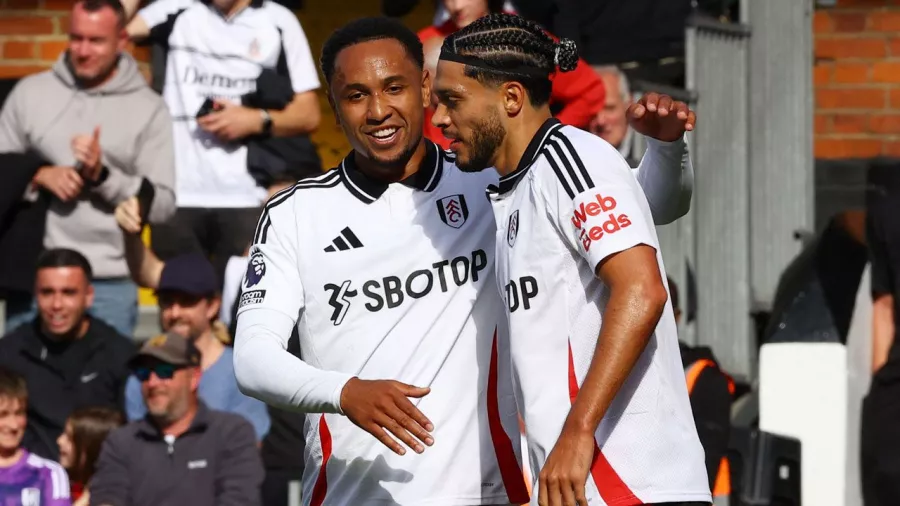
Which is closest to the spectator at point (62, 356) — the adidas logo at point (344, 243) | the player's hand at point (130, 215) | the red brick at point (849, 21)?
the player's hand at point (130, 215)

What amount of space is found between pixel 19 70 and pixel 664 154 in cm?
667

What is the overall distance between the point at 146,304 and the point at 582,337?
6152 millimetres

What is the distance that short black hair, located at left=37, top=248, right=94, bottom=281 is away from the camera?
8.16 metres

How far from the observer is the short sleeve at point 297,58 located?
9.02 meters

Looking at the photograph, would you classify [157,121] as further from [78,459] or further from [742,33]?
[742,33]

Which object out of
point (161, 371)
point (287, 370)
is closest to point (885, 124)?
point (161, 371)

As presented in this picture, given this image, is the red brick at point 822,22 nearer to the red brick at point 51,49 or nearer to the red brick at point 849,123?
the red brick at point 849,123

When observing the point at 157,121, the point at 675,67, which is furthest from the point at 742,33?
the point at 157,121

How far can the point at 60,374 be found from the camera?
8.07 metres

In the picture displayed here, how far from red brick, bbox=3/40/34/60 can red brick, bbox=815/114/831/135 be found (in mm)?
4766

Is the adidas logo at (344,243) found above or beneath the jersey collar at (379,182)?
beneath

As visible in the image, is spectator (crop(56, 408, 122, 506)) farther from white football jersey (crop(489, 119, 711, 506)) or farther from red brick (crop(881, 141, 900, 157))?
red brick (crop(881, 141, 900, 157))

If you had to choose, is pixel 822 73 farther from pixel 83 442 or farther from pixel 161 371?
pixel 83 442

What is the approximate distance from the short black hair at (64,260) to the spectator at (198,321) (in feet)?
0.99
